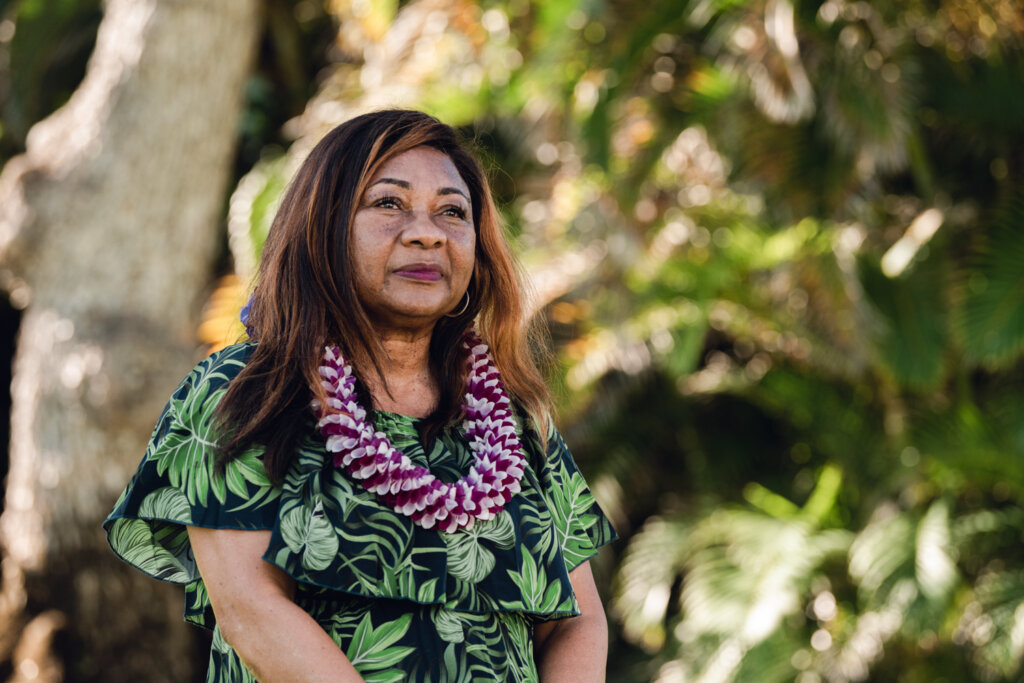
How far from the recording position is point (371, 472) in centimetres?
181

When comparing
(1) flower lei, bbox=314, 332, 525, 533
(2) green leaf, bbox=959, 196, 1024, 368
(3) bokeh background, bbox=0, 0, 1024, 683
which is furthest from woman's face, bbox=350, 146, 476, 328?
(2) green leaf, bbox=959, 196, 1024, 368

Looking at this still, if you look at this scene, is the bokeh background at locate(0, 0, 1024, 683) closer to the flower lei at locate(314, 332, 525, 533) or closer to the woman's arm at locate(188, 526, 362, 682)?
the flower lei at locate(314, 332, 525, 533)

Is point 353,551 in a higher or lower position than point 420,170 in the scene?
lower

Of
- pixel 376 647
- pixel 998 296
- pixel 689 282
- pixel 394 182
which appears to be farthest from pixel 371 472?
pixel 998 296

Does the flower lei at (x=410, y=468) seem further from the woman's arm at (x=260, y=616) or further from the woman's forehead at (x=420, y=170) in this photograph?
the woman's forehead at (x=420, y=170)

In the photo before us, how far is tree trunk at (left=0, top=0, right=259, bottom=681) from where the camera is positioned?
5.66m

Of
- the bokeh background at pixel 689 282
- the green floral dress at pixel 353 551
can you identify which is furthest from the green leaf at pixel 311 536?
the bokeh background at pixel 689 282

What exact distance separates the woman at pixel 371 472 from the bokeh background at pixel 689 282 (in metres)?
3.24

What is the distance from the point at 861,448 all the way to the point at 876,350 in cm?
69

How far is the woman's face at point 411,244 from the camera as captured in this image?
194cm

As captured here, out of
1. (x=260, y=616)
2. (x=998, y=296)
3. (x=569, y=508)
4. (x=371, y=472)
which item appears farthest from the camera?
(x=998, y=296)

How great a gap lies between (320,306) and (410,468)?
325mm

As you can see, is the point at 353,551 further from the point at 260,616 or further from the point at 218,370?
the point at 218,370

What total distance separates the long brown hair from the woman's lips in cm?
9
